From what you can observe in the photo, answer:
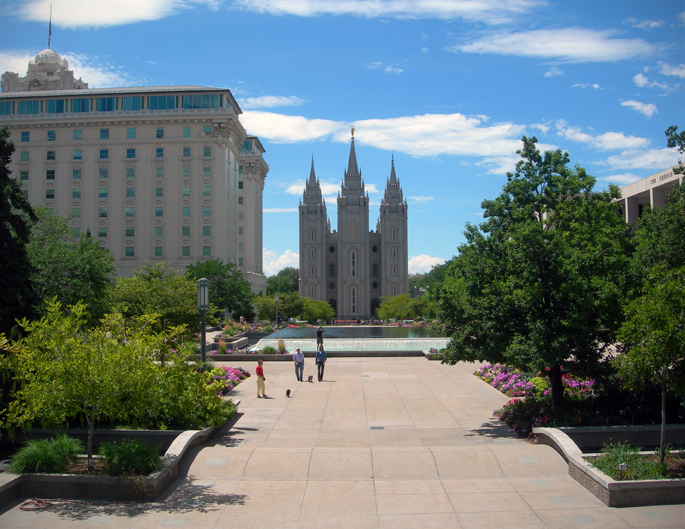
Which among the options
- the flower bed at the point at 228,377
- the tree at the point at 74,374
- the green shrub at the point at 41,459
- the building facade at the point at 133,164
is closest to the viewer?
the tree at the point at 74,374

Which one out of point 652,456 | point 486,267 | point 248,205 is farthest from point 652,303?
point 248,205

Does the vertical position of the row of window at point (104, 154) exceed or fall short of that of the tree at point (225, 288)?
it exceeds it

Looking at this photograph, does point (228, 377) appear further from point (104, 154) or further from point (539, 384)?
point (104, 154)

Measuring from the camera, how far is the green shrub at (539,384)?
1649cm

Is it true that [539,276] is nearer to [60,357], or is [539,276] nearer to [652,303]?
[652,303]

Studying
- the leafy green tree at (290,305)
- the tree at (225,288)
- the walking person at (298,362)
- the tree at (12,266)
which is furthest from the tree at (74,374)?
the leafy green tree at (290,305)

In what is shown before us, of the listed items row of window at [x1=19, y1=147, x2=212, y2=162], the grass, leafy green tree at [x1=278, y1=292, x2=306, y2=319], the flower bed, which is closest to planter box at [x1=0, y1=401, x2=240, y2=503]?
the grass

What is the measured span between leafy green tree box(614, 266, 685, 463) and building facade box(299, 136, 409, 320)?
120 metres

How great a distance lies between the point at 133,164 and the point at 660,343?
226ft

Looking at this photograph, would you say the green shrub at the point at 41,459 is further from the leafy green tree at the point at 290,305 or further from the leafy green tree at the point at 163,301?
the leafy green tree at the point at 290,305

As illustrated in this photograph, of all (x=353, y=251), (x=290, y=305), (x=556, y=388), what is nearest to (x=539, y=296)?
(x=556, y=388)

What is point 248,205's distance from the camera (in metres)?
87.3

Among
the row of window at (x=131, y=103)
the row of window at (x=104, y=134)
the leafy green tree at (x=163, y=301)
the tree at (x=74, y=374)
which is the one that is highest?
the row of window at (x=131, y=103)

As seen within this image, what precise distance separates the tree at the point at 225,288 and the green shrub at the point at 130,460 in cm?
4106
